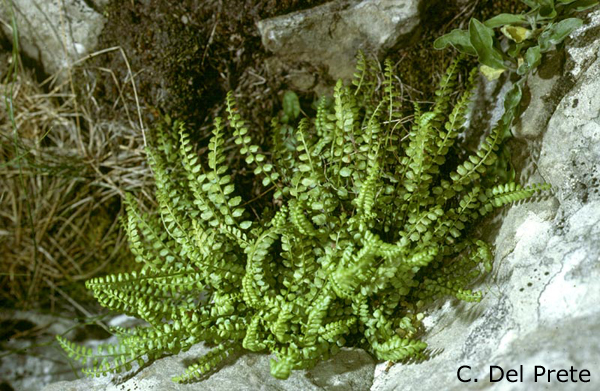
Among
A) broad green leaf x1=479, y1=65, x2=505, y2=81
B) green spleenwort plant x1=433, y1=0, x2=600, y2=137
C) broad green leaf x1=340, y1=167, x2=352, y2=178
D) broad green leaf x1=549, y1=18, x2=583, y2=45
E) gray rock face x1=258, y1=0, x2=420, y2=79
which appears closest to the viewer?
broad green leaf x1=549, y1=18, x2=583, y2=45

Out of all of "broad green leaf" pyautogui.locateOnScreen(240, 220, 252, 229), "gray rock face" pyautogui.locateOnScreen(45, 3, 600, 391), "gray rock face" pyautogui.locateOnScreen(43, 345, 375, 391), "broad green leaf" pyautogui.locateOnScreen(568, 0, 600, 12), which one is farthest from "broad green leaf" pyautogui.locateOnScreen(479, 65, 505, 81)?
"gray rock face" pyautogui.locateOnScreen(43, 345, 375, 391)

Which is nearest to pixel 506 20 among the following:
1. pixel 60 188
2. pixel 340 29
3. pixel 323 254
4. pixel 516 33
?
pixel 516 33

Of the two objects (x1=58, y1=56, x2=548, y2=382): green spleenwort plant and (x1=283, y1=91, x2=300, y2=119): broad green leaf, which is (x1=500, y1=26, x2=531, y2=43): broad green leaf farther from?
(x1=283, y1=91, x2=300, y2=119): broad green leaf

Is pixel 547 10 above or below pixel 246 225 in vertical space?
above

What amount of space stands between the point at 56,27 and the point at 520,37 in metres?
3.14

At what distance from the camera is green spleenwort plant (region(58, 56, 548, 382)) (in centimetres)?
255

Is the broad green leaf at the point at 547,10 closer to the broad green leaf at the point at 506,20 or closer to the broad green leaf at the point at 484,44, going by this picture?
the broad green leaf at the point at 506,20

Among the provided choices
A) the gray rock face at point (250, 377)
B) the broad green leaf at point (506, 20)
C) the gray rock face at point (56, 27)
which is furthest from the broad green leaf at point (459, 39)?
the gray rock face at point (56, 27)

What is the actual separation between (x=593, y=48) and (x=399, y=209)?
128 cm

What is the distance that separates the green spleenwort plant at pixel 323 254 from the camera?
2.55 m

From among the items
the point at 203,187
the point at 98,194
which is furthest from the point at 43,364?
the point at 203,187

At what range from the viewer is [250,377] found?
8.79ft

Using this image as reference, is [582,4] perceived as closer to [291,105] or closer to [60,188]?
[291,105]

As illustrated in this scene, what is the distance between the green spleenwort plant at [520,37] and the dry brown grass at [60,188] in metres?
2.35
